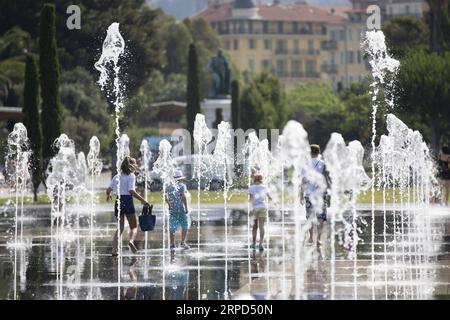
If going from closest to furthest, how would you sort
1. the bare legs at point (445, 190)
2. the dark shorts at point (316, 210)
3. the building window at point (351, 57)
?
the dark shorts at point (316, 210)
the bare legs at point (445, 190)
the building window at point (351, 57)

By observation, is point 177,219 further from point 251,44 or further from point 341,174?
point 251,44

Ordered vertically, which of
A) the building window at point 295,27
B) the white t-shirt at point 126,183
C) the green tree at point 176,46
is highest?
the building window at point 295,27

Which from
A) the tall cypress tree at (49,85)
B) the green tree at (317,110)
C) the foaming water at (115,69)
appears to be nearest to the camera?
the foaming water at (115,69)

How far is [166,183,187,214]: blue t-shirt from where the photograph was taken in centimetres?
2111

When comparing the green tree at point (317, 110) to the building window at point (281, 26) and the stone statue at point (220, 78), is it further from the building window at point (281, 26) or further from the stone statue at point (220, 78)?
the building window at point (281, 26)

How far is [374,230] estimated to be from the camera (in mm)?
24672

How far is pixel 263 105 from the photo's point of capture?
78.9m

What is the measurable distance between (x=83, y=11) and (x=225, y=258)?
5099 centimetres

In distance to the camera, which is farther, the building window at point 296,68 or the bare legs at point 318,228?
the building window at point 296,68

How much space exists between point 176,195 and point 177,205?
24cm

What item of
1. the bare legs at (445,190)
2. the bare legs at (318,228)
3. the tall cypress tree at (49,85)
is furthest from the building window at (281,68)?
the bare legs at (318,228)

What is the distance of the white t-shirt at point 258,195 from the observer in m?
20.2

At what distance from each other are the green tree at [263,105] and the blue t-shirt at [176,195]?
170 feet
